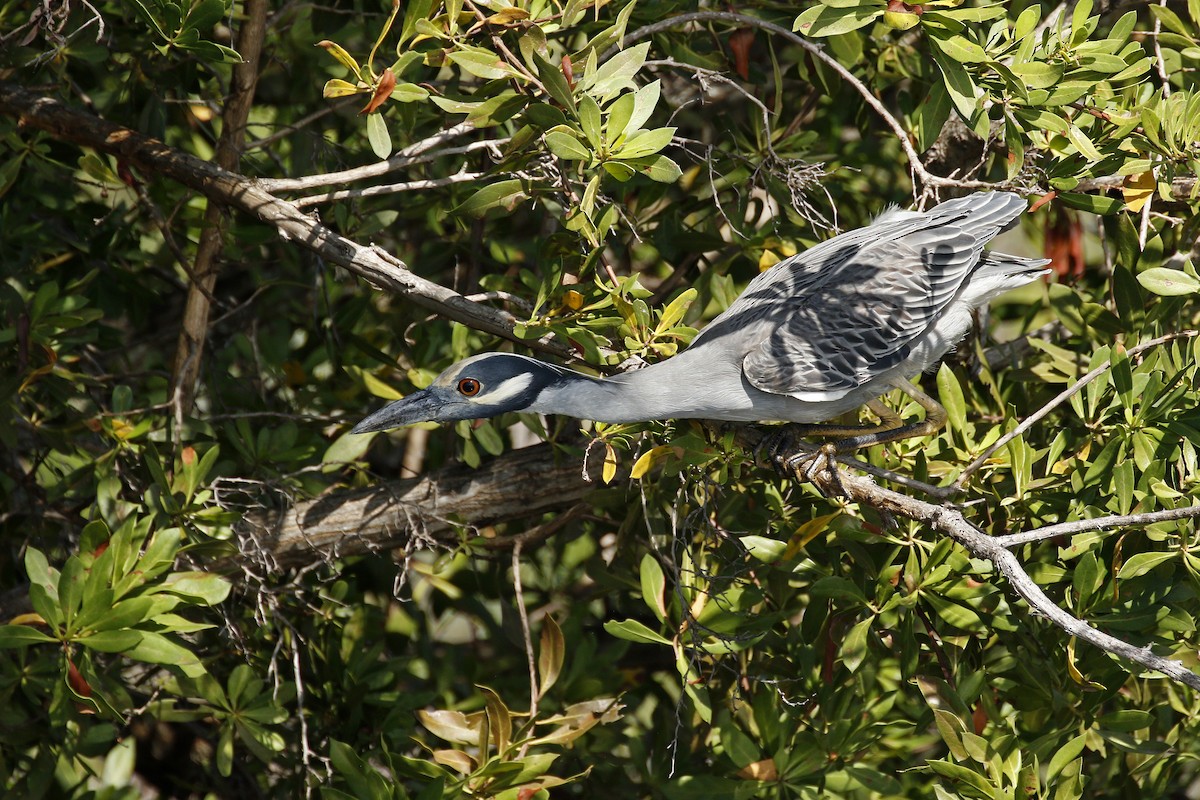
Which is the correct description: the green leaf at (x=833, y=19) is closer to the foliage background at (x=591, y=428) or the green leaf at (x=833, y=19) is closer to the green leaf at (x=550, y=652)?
the foliage background at (x=591, y=428)

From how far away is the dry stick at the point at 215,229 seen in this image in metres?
3.28

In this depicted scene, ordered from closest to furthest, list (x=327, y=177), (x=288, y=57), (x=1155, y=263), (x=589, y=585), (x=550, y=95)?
1. (x=550, y=95)
2. (x=327, y=177)
3. (x=1155, y=263)
4. (x=288, y=57)
5. (x=589, y=585)

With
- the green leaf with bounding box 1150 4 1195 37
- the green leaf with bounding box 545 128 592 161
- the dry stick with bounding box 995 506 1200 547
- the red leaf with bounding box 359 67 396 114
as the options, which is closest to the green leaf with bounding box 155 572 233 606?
the red leaf with bounding box 359 67 396 114

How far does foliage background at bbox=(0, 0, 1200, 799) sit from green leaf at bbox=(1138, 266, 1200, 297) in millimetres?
196

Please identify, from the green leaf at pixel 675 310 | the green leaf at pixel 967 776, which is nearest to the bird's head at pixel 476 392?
the green leaf at pixel 675 310

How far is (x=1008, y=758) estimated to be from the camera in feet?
8.55

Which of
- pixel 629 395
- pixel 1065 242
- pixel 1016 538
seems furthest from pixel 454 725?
pixel 1065 242

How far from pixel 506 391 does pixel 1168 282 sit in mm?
1783

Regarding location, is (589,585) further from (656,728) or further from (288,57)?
(288,57)

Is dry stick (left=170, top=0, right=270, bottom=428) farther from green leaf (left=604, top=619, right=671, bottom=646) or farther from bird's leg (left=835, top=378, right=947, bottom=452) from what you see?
bird's leg (left=835, top=378, right=947, bottom=452)

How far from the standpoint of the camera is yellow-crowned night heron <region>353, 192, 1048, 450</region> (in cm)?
300

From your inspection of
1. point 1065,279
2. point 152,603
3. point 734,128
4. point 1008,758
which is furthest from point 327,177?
point 1065,279

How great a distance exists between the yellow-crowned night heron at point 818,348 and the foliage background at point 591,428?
12 centimetres

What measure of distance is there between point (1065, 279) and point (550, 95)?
2196 millimetres
